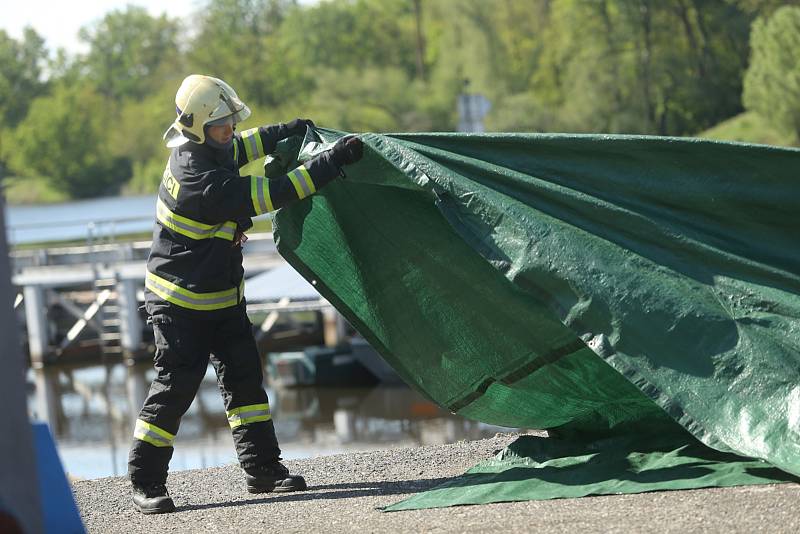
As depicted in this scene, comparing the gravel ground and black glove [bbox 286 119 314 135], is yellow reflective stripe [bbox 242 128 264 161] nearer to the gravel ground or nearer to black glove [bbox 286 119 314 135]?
black glove [bbox 286 119 314 135]

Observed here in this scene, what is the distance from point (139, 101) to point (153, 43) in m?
6.65

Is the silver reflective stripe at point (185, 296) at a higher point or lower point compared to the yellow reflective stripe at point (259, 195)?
lower

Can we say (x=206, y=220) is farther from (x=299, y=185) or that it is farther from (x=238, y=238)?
(x=299, y=185)

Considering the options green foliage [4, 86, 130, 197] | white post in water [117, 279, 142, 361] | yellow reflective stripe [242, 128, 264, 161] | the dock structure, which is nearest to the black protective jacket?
yellow reflective stripe [242, 128, 264, 161]

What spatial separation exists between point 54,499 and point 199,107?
2.11m

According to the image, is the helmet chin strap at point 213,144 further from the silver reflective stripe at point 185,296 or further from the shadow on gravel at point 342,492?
the shadow on gravel at point 342,492

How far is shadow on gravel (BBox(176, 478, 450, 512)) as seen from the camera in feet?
18.8

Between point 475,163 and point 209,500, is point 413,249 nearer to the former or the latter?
point 475,163

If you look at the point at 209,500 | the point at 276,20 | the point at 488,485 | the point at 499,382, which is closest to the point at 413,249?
the point at 499,382

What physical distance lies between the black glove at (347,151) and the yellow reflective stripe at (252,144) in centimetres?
59

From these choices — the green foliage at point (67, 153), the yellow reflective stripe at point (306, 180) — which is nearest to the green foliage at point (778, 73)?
the green foliage at point (67, 153)

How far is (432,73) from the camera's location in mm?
61906

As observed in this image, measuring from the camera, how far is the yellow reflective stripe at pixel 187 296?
18.1 feet

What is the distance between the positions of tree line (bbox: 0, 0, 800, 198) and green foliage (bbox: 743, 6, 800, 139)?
0.07 m
